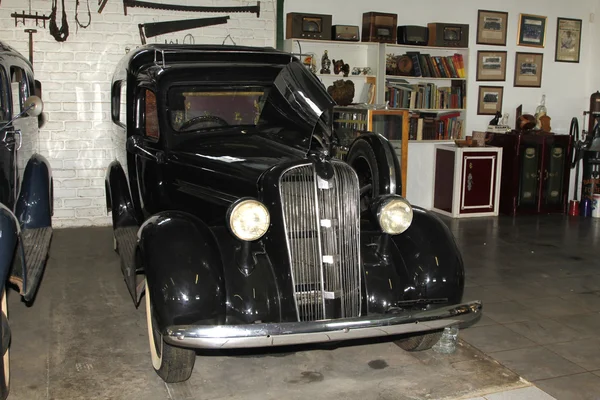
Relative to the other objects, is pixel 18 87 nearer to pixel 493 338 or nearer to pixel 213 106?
pixel 213 106

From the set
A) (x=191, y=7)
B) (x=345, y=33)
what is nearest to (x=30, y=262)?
(x=191, y=7)

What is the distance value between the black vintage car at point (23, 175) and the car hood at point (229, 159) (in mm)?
902

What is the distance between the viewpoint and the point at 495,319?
408 cm

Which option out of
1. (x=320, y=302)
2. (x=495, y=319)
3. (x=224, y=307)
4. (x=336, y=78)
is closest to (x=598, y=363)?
(x=495, y=319)

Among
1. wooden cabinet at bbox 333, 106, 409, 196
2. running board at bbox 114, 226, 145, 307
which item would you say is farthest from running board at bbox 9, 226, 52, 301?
wooden cabinet at bbox 333, 106, 409, 196

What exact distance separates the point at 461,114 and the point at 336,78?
1.81 metres

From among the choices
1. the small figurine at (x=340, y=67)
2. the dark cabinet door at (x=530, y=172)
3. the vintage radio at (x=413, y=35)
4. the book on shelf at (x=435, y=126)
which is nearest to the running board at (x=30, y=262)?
the small figurine at (x=340, y=67)

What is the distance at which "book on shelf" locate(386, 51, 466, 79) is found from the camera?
303 inches

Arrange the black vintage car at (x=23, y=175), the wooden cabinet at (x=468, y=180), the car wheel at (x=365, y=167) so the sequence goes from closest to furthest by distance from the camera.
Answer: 1. the black vintage car at (x=23, y=175)
2. the car wheel at (x=365, y=167)
3. the wooden cabinet at (x=468, y=180)

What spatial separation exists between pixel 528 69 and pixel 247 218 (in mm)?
6977

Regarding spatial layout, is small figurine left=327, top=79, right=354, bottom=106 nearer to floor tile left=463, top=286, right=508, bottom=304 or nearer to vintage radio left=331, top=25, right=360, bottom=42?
vintage radio left=331, top=25, right=360, bottom=42

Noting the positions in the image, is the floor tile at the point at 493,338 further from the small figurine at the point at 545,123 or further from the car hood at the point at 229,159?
the small figurine at the point at 545,123

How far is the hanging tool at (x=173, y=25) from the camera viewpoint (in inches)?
266

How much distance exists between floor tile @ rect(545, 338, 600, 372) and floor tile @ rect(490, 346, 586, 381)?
2.2 inches
